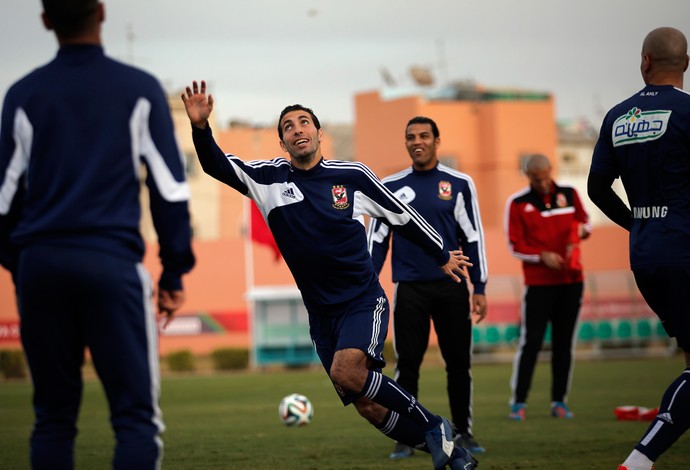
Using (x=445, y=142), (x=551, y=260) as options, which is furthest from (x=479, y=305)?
(x=445, y=142)

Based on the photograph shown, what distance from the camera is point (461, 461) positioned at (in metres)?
6.97

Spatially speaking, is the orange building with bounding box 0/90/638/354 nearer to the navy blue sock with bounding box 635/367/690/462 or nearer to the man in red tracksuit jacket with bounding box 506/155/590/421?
the man in red tracksuit jacket with bounding box 506/155/590/421

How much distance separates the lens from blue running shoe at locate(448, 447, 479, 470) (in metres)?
6.96

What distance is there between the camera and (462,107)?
195 feet

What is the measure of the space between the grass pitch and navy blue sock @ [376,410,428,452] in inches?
44.0

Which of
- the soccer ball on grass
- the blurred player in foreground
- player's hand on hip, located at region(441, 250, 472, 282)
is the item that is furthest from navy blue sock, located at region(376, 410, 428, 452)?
the soccer ball on grass

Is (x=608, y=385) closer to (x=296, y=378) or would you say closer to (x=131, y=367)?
(x=296, y=378)

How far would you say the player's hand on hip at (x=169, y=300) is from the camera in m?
4.84

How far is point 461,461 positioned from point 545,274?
552cm

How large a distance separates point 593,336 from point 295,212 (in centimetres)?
2167

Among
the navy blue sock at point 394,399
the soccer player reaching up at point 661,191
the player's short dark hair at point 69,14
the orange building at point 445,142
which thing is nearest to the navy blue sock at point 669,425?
the soccer player reaching up at point 661,191

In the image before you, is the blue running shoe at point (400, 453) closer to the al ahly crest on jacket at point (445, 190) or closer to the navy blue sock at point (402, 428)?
the navy blue sock at point (402, 428)

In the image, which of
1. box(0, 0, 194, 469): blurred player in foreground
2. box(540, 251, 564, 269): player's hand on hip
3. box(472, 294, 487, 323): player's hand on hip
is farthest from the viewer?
box(540, 251, 564, 269): player's hand on hip

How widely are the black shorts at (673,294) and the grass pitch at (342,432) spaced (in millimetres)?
1753
